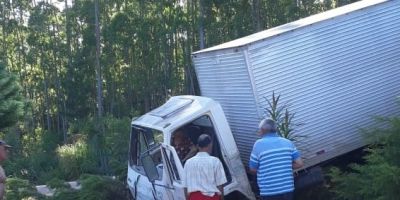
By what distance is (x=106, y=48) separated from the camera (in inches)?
1556

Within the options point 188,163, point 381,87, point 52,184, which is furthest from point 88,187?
point 381,87

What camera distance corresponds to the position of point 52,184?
11938 mm

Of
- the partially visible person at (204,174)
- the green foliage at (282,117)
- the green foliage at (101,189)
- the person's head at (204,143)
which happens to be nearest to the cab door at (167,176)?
the partially visible person at (204,174)

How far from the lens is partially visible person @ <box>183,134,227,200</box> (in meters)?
7.83

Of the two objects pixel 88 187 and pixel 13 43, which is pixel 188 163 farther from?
pixel 13 43

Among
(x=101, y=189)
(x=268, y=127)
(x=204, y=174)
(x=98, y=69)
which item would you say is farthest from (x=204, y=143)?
(x=98, y=69)

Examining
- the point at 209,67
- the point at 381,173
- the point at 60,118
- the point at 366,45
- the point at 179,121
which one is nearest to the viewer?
the point at 381,173

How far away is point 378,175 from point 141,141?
362cm

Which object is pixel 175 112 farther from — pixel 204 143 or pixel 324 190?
pixel 324 190

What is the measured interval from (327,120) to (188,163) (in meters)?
2.49

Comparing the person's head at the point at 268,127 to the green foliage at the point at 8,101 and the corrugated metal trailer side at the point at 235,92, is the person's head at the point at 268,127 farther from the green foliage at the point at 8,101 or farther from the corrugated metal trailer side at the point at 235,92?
the green foliage at the point at 8,101

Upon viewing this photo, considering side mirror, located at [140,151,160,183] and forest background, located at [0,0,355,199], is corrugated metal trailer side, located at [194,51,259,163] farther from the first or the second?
forest background, located at [0,0,355,199]

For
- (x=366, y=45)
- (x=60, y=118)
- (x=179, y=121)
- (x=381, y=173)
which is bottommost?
(x=60, y=118)

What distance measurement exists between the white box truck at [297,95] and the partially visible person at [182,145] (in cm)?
11
